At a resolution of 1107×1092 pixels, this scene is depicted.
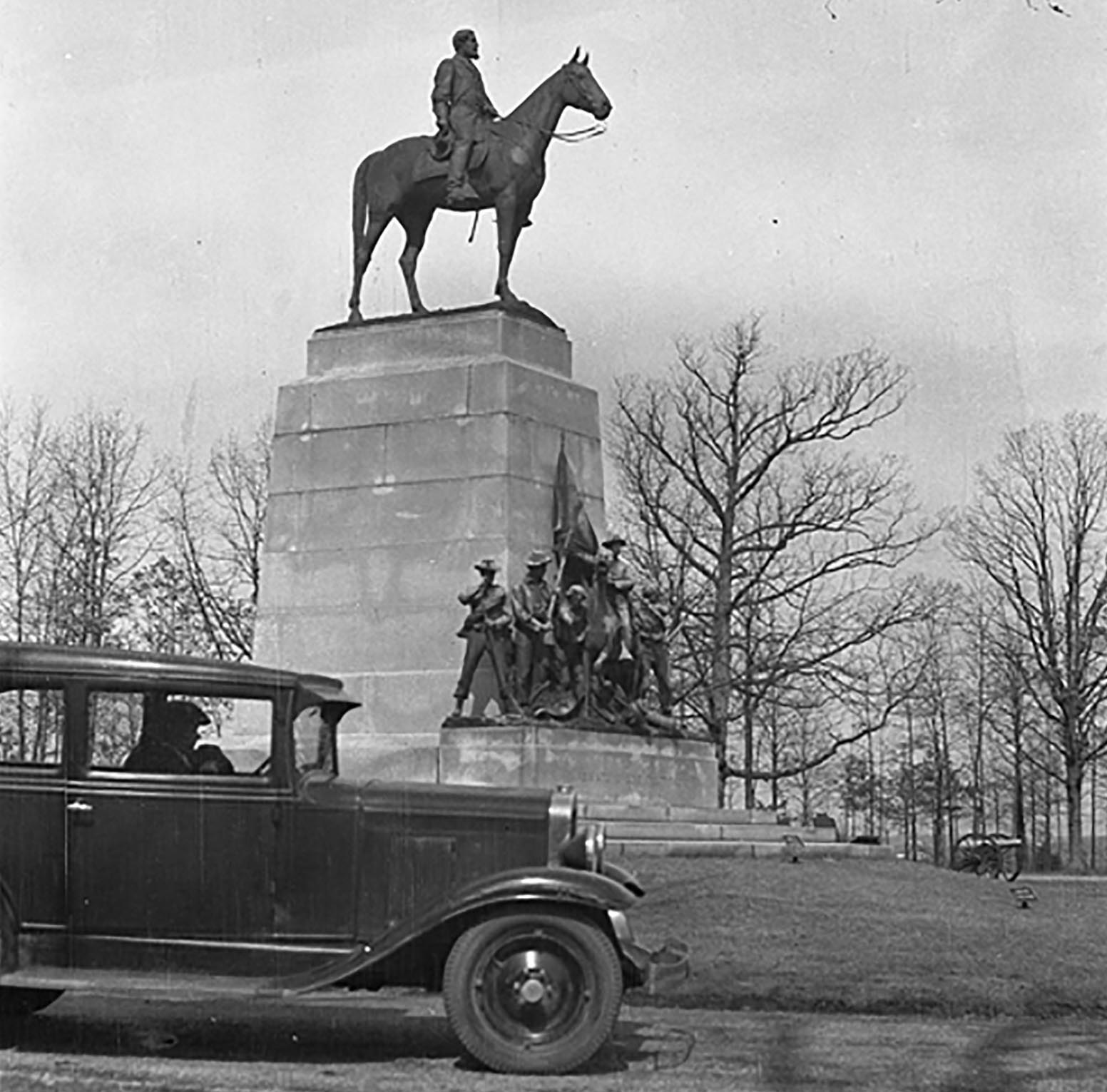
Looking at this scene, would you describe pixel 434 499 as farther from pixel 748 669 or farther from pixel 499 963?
pixel 748 669

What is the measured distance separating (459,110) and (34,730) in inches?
632

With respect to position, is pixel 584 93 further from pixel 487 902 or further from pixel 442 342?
pixel 487 902

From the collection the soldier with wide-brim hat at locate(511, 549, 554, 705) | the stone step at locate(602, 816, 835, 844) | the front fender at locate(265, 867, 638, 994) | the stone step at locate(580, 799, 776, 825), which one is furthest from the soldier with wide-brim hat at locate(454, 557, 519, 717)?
the front fender at locate(265, 867, 638, 994)

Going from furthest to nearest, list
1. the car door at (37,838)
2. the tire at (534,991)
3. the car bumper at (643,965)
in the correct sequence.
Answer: the car door at (37,838), the car bumper at (643,965), the tire at (534,991)

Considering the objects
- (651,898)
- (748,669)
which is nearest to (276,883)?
(651,898)

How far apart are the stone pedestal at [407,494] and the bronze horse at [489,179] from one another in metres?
0.83

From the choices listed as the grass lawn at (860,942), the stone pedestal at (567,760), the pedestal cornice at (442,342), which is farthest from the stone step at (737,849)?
the pedestal cornice at (442,342)

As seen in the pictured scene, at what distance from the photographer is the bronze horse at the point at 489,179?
24891 millimetres

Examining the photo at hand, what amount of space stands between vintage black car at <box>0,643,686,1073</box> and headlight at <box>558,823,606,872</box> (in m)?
0.01

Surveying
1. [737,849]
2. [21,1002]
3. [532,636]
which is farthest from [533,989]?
[532,636]

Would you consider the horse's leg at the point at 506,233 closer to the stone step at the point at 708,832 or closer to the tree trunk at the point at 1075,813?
the stone step at the point at 708,832

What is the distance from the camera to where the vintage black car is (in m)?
9.62

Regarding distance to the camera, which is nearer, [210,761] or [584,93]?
[210,761]

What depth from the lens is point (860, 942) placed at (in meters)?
14.7
